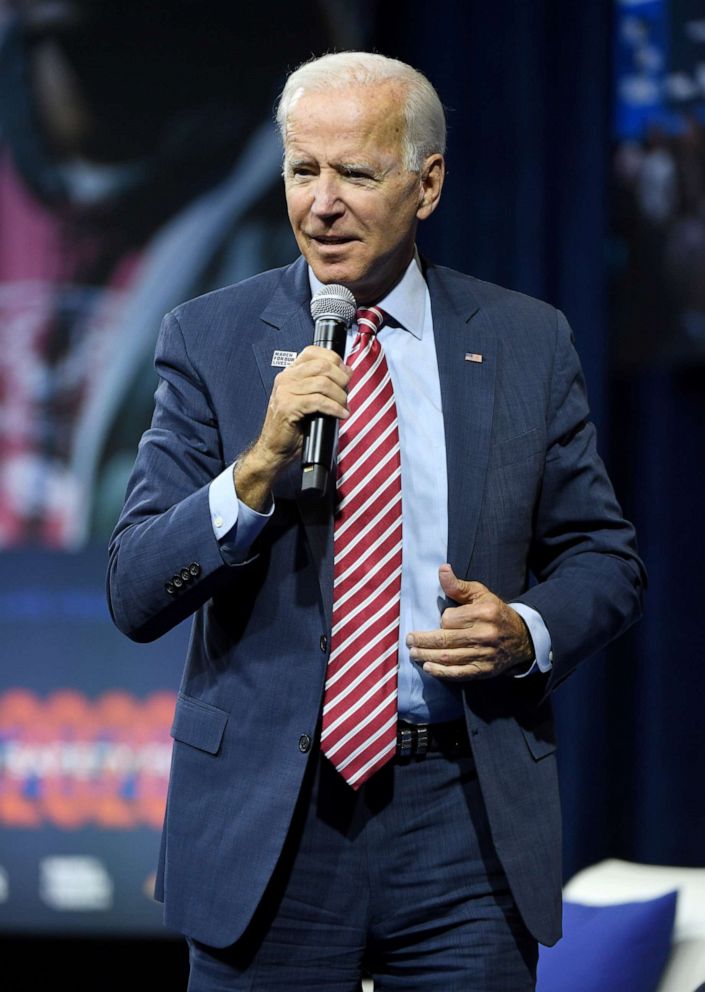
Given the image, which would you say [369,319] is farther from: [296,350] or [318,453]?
[318,453]

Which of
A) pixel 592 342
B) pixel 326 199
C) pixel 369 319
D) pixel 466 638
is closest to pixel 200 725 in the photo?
pixel 466 638

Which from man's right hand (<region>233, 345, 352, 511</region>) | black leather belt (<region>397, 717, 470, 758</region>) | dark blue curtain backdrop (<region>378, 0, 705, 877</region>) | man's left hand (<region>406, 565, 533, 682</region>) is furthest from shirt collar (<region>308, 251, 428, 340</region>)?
dark blue curtain backdrop (<region>378, 0, 705, 877</region>)

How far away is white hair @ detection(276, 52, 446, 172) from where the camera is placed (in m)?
1.75

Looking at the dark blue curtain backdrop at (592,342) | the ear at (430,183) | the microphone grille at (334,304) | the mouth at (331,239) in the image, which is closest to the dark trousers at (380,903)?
the microphone grille at (334,304)

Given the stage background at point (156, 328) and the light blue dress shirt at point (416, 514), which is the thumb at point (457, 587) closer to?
the light blue dress shirt at point (416, 514)

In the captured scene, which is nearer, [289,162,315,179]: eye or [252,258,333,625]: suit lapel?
[252,258,333,625]: suit lapel

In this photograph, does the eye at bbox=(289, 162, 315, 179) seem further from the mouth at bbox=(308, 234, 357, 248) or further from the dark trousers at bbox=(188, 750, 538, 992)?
the dark trousers at bbox=(188, 750, 538, 992)

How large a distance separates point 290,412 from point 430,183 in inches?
21.3

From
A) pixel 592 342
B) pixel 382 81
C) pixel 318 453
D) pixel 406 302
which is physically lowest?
pixel 592 342

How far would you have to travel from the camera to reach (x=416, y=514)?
171 centimetres

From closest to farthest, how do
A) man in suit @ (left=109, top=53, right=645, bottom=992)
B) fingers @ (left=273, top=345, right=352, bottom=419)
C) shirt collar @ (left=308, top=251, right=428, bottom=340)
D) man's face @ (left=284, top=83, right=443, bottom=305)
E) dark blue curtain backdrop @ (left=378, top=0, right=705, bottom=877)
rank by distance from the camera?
fingers @ (left=273, top=345, right=352, bottom=419), man in suit @ (left=109, top=53, right=645, bottom=992), man's face @ (left=284, top=83, right=443, bottom=305), shirt collar @ (left=308, top=251, right=428, bottom=340), dark blue curtain backdrop @ (left=378, top=0, right=705, bottom=877)

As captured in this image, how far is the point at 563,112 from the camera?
12.3ft

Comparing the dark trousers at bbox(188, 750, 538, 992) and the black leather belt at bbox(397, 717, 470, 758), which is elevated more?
the black leather belt at bbox(397, 717, 470, 758)

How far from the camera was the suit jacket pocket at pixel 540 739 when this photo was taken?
172 cm
